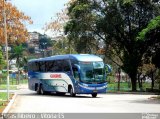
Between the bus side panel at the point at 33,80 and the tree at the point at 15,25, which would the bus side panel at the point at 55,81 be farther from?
the tree at the point at 15,25

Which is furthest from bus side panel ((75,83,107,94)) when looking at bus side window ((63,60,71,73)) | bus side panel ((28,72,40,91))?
bus side panel ((28,72,40,91))

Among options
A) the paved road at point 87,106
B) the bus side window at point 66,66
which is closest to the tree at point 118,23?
the bus side window at point 66,66

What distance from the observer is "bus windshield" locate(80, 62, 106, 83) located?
34.6m

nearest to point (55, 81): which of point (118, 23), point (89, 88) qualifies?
point (89, 88)

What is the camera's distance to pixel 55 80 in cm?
3825

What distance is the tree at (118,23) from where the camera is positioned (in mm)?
49281

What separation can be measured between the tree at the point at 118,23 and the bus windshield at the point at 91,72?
48.2 feet

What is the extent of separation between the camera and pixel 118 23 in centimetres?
4950

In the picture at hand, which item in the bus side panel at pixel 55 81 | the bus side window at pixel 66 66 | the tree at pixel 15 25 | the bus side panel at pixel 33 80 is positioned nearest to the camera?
the bus side window at pixel 66 66

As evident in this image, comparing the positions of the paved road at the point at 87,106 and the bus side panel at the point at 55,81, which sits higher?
the bus side panel at the point at 55,81

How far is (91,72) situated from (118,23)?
15.8 m

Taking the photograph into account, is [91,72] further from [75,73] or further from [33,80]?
[33,80]

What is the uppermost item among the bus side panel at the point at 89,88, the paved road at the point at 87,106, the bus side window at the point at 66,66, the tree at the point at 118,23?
the tree at the point at 118,23

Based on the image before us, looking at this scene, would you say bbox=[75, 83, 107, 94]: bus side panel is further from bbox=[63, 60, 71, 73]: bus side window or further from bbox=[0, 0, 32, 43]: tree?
bbox=[0, 0, 32, 43]: tree
